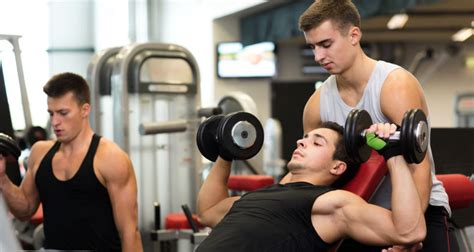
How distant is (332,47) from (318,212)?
0.47m

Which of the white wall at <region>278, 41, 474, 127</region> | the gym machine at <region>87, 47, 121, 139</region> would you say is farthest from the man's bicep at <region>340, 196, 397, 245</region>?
the white wall at <region>278, 41, 474, 127</region>

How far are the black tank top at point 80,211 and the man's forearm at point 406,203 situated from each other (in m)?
1.33

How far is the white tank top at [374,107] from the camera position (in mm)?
2268

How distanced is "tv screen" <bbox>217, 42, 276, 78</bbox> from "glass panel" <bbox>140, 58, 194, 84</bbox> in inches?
170

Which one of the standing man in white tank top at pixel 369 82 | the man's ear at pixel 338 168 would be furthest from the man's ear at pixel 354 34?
the man's ear at pixel 338 168

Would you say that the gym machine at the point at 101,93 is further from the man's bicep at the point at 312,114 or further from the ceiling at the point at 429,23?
the ceiling at the point at 429,23

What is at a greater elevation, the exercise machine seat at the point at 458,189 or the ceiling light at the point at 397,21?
the ceiling light at the point at 397,21

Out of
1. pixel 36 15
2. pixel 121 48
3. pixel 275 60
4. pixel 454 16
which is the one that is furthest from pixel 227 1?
pixel 121 48

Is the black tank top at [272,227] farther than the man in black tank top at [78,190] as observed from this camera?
No

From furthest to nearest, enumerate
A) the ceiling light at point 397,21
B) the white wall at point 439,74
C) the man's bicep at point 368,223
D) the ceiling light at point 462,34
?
the white wall at point 439,74
the ceiling light at point 462,34
the ceiling light at point 397,21
the man's bicep at point 368,223

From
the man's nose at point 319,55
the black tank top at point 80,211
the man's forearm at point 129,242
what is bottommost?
the man's forearm at point 129,242

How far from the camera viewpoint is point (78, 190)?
3.05 m

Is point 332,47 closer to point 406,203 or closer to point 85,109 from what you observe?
point 406,203

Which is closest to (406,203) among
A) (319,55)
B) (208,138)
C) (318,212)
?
(318,212)
